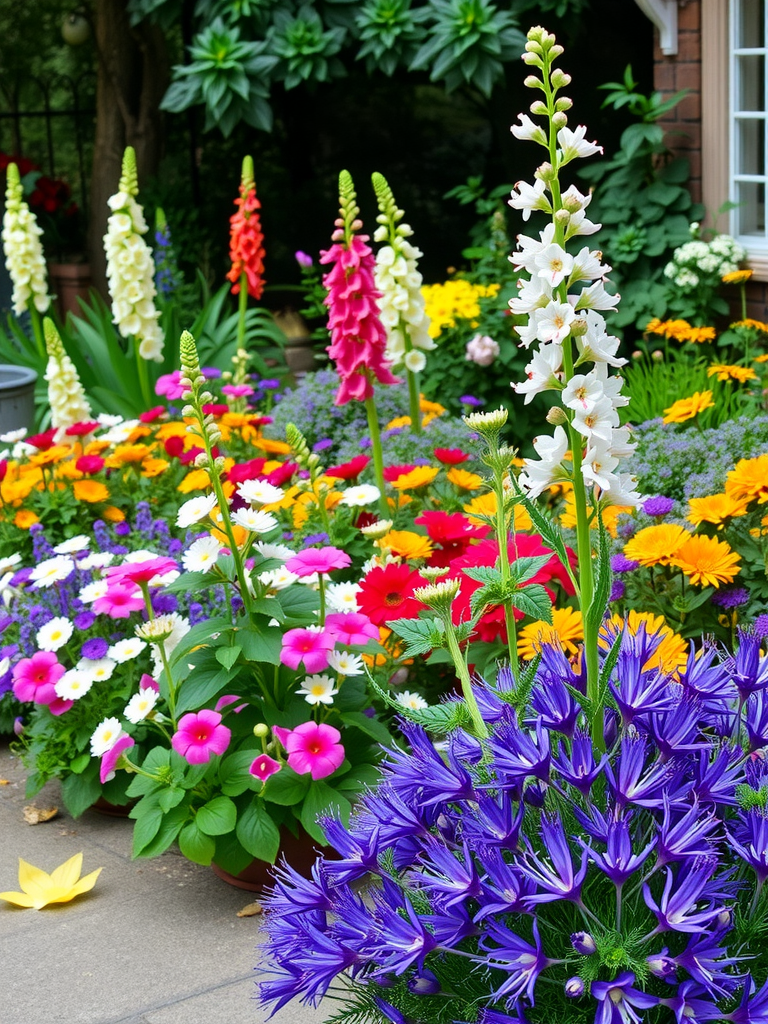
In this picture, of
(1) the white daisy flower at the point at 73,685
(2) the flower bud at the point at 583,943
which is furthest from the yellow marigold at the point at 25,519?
(2) the flower bud at the point at 583,943

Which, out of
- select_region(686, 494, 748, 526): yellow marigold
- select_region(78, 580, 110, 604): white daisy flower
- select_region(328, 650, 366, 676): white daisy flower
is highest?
select_region(686, 494, 748, 526): yellow marigold

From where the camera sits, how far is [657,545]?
2.91m

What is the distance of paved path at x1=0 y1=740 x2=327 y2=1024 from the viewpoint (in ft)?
8.16

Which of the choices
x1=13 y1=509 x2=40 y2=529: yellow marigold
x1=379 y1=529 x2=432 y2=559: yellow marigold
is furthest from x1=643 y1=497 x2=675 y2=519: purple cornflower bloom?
x1=13 y1=509 x2=40 y2=529: yellow marigold

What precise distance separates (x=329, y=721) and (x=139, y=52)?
6976 millimetres

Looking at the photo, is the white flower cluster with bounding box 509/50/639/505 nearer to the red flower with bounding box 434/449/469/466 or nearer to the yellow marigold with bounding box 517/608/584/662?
the yellow marigold with bounding box 517/608/584/662

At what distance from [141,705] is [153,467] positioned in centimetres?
155

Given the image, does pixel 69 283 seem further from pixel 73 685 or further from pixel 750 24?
pixel 73 685

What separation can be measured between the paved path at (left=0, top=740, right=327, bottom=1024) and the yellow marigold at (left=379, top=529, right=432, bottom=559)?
3.16 ft

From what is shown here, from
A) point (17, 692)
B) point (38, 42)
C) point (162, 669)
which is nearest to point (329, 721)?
point (162, 669)

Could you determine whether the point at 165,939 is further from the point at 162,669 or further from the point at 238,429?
the point at 238,429

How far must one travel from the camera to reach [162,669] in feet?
9.98

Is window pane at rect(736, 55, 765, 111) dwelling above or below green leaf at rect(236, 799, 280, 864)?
above

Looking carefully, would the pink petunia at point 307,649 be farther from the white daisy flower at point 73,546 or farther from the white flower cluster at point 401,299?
the white flower cluster at point 401,299
